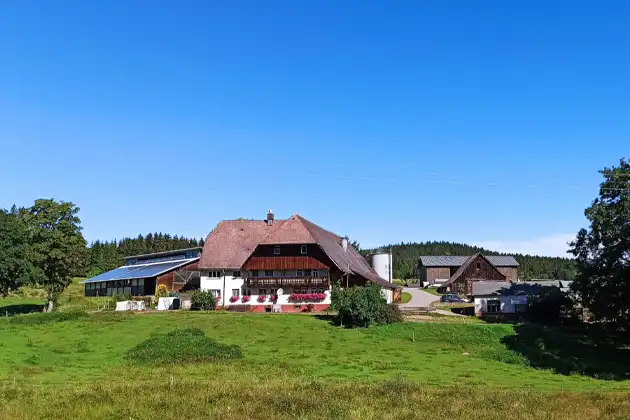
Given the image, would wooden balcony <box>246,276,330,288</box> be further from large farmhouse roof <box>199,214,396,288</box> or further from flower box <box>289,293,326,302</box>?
large farmhouse roof <box>199,214,396,288</box>

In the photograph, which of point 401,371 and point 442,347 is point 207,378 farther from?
point 442,347

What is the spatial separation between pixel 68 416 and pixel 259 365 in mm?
14114

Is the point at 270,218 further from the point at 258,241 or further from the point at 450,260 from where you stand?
the point at 450,260

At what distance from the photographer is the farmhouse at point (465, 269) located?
9706cm

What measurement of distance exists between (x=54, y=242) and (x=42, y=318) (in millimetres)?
A: 17787

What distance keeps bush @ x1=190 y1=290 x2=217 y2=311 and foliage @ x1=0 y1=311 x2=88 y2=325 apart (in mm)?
10922

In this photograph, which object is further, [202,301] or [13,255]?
[13,255]

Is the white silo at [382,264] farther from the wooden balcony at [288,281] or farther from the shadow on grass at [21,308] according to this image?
the shadow on grass at [21,308]

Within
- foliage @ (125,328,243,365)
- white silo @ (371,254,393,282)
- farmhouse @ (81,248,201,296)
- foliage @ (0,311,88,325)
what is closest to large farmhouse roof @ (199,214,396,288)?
farmhouse @ (81,248,201,296)

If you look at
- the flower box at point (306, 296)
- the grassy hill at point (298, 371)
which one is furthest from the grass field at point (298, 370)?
the flower box at point (306, 296)

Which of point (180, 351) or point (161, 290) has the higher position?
point (161, 290)

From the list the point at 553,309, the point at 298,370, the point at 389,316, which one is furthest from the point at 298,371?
the point at 553,309

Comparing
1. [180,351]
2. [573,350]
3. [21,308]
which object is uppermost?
[21,308]

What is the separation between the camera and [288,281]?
58625mm
